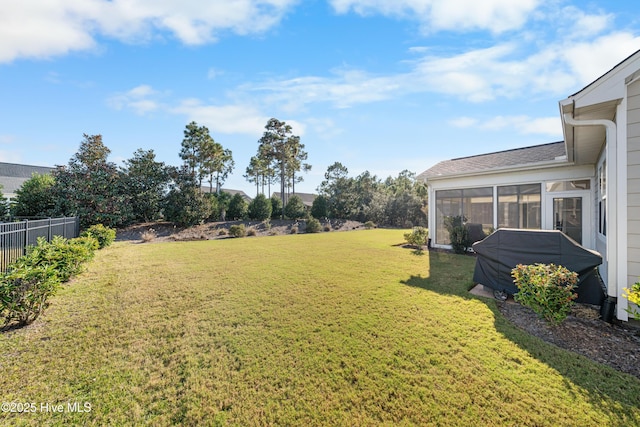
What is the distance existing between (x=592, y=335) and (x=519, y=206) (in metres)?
6.99

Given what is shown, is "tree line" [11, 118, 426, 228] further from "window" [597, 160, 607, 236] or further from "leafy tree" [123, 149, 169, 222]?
"window" [597, 160, 607, 236]

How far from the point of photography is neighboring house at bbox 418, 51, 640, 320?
3822 millimetres

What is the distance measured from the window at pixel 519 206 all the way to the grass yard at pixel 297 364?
5.91m

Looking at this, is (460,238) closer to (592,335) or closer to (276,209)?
(592,335)

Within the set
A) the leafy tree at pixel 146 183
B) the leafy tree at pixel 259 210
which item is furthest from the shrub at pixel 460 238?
the leafy tree at pixel 146 183

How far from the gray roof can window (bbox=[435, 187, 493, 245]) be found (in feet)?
2.84

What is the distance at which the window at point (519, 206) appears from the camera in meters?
8.96

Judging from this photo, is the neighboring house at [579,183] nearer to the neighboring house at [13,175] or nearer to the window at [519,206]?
the window at [519,206]

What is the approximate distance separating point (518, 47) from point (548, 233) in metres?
5.24

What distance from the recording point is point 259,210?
21.5 metres

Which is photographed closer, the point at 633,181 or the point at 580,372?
the point at 580,372

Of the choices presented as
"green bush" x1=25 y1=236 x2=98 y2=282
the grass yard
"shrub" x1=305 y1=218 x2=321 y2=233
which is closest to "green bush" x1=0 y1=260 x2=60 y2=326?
the grass yard

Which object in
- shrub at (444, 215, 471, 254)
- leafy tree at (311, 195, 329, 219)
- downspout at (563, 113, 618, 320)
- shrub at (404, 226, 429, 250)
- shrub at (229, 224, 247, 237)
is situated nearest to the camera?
downspout at (563, 113, 618, 320)

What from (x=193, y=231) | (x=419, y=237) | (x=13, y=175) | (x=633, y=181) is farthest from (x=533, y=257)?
(x=13, y=175)
